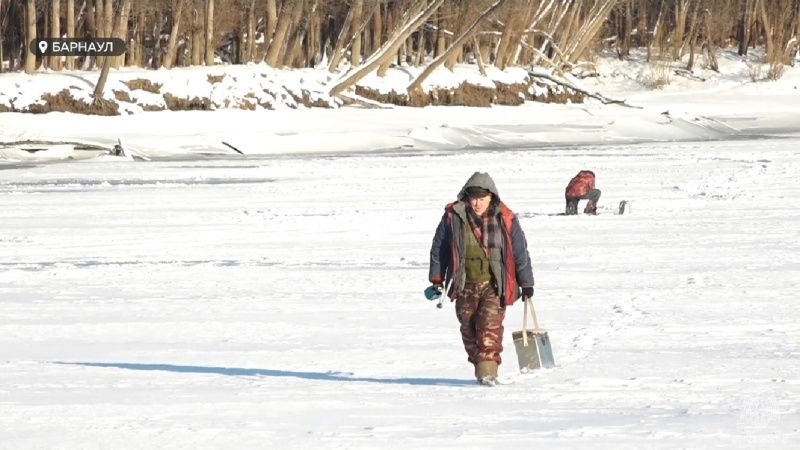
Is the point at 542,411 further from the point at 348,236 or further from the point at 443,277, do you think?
the point at 348,236

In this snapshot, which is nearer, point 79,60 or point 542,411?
point 542,411

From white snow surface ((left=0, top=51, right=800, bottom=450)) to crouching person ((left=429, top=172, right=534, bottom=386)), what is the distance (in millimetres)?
327

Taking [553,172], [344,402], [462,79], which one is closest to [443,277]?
[344,402]

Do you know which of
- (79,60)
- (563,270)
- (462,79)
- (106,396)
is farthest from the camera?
(462,79)

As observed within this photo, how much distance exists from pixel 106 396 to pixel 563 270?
7015mm

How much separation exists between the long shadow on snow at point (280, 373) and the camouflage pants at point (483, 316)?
251 millimetres

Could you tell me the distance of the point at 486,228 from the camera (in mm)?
8516

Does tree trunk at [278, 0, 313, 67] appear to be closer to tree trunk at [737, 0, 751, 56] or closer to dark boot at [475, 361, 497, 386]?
tree trunk at [737, 0, 751, 56]

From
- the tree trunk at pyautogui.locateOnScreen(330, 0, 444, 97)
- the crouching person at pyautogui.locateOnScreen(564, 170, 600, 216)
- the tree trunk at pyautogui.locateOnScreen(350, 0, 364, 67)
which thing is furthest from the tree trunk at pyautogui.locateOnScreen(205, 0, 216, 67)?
the crouching person at pyautogui.locateOnScreen(564, 170, 600, 216)

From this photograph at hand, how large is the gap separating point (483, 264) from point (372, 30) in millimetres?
47913

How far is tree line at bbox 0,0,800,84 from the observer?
44.6 meters

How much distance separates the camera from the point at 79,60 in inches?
1822

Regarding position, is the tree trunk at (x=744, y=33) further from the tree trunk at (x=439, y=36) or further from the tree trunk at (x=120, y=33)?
the tree trunk at (x=120, y=33)

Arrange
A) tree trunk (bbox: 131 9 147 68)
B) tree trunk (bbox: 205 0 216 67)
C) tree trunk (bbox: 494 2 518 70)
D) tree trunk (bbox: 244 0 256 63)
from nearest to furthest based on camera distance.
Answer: tree trunk (bbox: 205 0 216 67) < tree trunk (bbox: 131 9 147 68) < tree trunk (bbox: 244 0 256 63) < tree trunk (bbox: 494 2 518 70)
